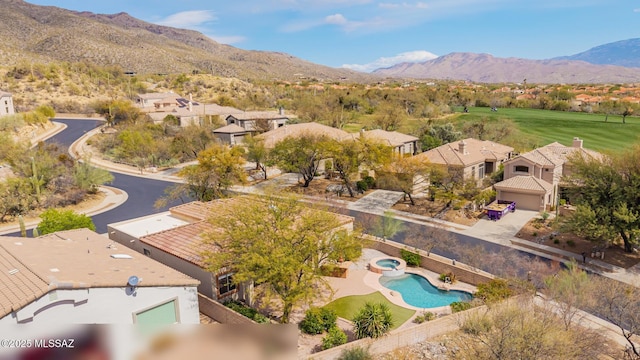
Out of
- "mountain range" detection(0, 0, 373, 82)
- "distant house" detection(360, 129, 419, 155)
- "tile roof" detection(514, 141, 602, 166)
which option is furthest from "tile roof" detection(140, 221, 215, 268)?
"mountain range" detection(0, 0, 373, 82)

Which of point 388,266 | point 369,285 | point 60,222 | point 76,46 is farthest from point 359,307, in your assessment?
point 76,46

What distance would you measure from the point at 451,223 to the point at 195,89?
98612mm

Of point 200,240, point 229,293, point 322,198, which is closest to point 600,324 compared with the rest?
point 229,293

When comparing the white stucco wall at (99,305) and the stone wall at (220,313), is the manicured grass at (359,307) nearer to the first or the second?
the stone wall at (220,313)

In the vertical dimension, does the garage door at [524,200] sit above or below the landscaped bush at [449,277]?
above

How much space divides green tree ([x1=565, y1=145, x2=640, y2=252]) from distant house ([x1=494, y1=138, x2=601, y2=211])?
21.3ft

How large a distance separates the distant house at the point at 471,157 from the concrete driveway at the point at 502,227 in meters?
5.76

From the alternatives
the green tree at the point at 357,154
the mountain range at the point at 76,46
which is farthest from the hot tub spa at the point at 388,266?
the mountain range at the point at 76,46

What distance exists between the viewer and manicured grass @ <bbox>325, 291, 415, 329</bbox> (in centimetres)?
2123

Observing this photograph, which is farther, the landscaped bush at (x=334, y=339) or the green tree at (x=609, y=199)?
the green tree at (x=609, y=199)

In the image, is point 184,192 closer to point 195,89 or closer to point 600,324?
point 600,324

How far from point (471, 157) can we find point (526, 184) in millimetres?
7554

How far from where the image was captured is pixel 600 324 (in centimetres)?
2011

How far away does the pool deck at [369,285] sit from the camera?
75.9 ft
